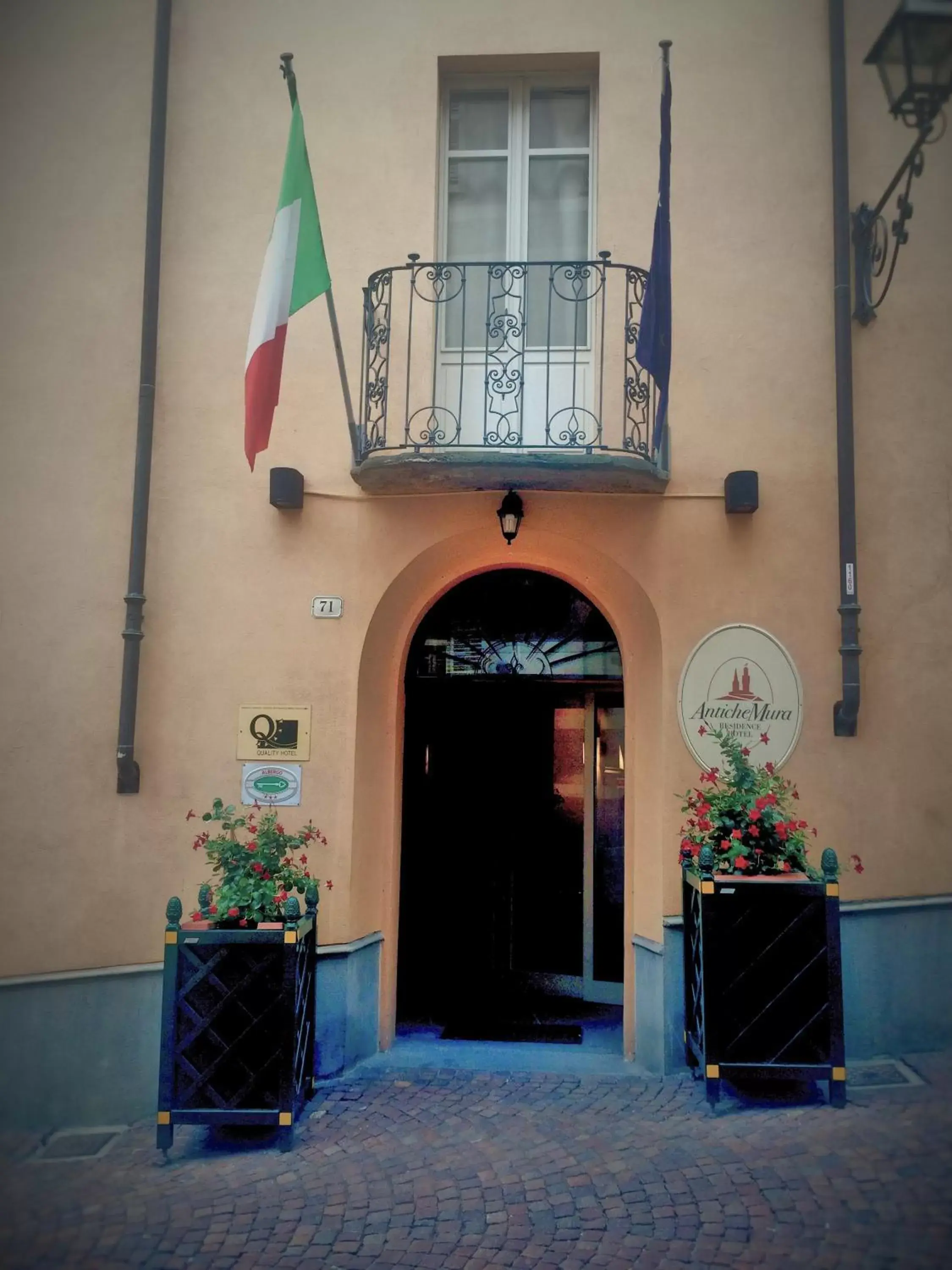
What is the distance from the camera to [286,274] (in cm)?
542

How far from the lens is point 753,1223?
395 centimetres

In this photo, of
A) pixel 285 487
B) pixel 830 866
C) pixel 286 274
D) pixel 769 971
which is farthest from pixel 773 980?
pixel 286 274

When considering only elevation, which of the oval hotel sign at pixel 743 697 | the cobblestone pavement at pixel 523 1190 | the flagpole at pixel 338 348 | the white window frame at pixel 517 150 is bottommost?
the cobblestone pavement at pixel 523 1190

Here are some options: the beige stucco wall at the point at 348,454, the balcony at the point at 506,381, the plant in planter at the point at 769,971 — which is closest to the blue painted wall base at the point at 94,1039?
the beige stucco wall at the point at 348,454

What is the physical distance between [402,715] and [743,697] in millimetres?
2480

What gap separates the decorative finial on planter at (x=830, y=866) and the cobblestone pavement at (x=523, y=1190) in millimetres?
1217

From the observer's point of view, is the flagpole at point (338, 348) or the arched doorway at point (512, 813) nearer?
the flagpole at point (338, 348)

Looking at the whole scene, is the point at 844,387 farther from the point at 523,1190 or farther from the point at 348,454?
the point at 523,1190

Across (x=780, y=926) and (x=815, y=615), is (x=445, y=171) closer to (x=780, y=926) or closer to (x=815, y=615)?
(x=815, y=615)

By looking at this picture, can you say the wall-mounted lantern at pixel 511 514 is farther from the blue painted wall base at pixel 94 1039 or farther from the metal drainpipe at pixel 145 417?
the blue painted wall base at pixel 94 1039

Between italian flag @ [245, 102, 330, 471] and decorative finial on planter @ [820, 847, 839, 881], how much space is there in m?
3.93

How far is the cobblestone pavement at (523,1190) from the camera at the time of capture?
388cm

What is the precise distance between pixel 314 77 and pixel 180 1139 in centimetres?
698

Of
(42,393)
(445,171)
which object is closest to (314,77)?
(445,171)
